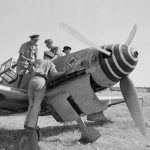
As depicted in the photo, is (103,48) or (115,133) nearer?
(103,48)

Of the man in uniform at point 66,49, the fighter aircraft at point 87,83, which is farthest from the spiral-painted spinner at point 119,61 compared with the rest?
the man in uniform at point 66,49

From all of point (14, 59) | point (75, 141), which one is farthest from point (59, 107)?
point (14, 59)

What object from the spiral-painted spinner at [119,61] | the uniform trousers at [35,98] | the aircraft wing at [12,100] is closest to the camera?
the spiral-painted spinner at [119,61]

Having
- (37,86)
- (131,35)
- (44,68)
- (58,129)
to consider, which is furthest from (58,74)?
(58,129)

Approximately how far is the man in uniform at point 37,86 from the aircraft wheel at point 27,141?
7.2 inches

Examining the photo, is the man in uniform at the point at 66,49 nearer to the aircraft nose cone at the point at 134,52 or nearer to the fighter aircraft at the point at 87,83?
the fighter aircraft at the point at 87,83

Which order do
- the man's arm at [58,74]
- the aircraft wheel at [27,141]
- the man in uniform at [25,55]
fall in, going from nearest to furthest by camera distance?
the aircraft wheel at [27,141]
the man's arm at [58,74]
the man in uniform at [25,55]

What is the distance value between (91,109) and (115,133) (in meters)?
2.86

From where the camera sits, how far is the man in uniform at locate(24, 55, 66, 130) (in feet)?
21.3

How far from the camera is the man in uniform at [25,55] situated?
800 centimetres

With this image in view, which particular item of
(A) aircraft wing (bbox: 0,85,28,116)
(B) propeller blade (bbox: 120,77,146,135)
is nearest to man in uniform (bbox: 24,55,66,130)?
(A) aircraft wing (bbox: 0,85,28,116)

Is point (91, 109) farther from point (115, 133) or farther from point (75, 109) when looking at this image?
point (115, 133)

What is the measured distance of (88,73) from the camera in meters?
6.35

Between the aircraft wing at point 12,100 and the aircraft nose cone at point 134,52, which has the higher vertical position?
the aircraft nose cone at point 134,52
